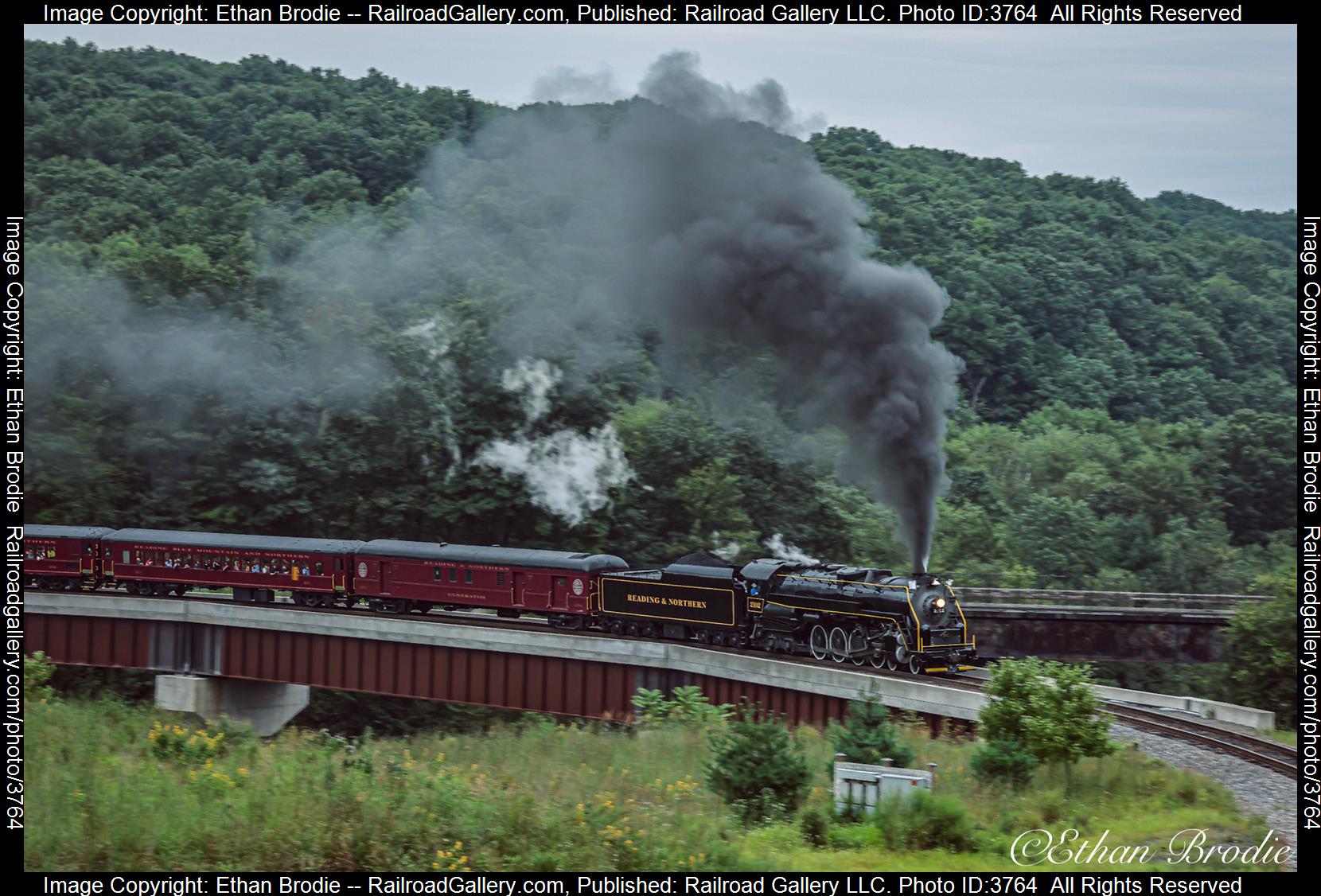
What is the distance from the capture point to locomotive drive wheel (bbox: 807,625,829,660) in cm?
2683

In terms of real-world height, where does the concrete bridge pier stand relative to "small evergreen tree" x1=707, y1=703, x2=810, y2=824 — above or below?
below

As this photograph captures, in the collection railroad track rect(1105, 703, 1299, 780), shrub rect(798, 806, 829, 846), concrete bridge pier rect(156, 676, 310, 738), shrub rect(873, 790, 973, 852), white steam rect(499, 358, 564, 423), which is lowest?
concrete bridge pier rect(156, 676, 310, 738)

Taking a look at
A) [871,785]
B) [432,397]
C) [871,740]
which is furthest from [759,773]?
[432,397]

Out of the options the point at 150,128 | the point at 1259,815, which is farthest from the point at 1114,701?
the point at 150,128

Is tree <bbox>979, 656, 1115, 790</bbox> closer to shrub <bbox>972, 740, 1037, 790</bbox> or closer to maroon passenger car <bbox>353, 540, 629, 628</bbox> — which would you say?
shrub <bbox>972, 740, 1037, 790</bbox>

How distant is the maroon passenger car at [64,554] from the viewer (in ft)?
121

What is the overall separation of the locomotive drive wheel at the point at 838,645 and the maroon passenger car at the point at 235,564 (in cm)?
1489

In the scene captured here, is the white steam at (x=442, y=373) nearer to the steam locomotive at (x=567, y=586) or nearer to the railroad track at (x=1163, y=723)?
the steam locomotive at (x=567, y=586)

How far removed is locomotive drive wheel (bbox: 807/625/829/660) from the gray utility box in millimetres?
11010

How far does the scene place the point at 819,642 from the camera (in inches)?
1064

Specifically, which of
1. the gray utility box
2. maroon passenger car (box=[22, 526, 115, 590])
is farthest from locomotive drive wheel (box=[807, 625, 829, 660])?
maroon passenger car (box=[22, 526, 115, 590])

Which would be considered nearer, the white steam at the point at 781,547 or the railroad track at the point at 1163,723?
the railroad track at the point at 1163,723

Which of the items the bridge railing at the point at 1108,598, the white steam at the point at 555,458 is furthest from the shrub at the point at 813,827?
the white steam at the point at 555,458

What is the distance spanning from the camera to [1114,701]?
84.2 feet
